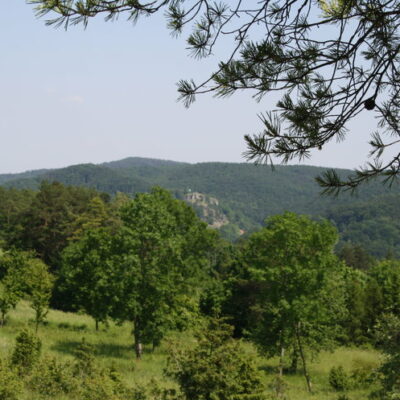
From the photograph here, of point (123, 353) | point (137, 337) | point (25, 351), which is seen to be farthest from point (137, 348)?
point (25, 351)

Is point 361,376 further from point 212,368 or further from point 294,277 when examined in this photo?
point 212,368

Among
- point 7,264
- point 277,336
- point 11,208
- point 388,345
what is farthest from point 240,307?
point 11,208

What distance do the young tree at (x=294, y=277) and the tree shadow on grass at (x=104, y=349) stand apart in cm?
740

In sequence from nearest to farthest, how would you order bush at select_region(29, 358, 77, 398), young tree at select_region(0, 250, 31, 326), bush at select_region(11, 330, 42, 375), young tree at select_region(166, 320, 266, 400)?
young tree at select_region(166, 320, 266, 400)
bush at select_region(29, 358, 77, 398)
bush at select_region(11, 330, 42, 375)
young tree at select_region(0, 250, 31, 326)

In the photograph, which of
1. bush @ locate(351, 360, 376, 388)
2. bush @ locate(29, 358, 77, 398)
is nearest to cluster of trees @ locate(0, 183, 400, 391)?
bush @ locate(351, 360, 376, 388)

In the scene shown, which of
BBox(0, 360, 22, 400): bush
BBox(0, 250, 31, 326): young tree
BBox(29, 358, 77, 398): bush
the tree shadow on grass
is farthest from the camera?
BBox(0, 250, 31, 326): young tree

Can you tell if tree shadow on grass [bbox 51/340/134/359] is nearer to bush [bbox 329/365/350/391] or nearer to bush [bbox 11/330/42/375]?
bush [bbox 11/330/42/375]

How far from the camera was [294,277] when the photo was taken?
82.0ft

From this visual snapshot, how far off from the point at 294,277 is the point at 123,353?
10.7 meters

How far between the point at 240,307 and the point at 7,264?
62.4 ft

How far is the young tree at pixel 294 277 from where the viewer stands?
81.1 feet

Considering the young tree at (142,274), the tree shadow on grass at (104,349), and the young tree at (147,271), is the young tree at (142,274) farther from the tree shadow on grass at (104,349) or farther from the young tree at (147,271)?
the tree shadow on grass at (104,349)

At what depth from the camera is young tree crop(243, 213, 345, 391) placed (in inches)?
973

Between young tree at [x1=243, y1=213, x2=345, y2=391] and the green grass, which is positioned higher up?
young tree at [x1=243, y1=213, x2=345, y2=391]
